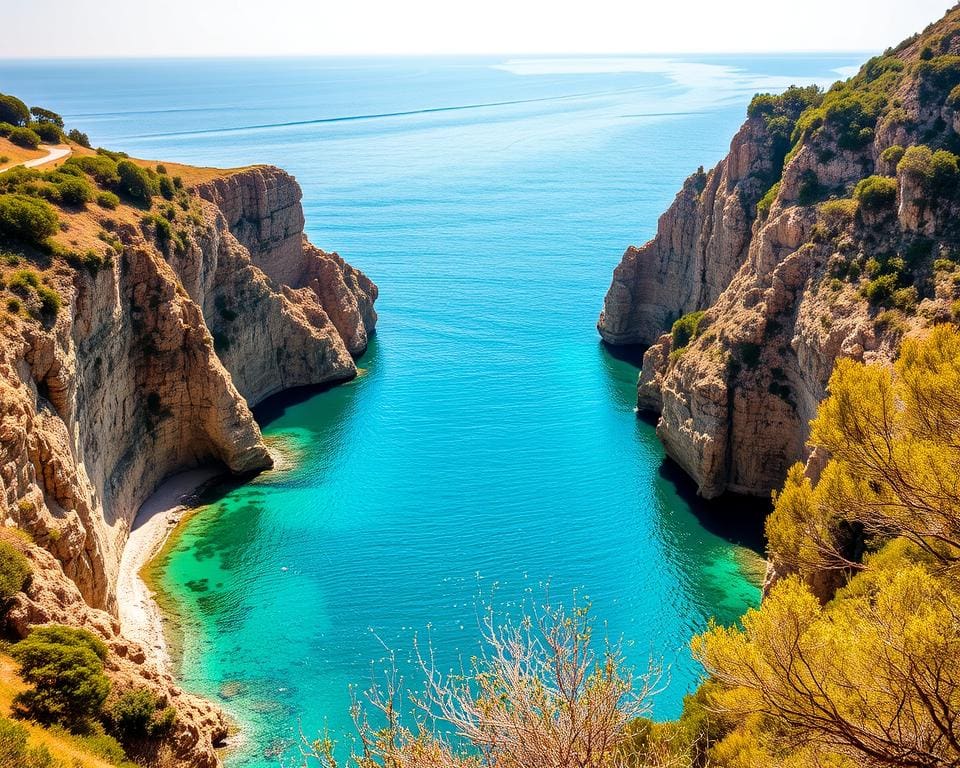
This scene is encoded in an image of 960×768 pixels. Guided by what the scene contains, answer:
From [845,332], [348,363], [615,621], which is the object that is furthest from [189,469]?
[845,332]

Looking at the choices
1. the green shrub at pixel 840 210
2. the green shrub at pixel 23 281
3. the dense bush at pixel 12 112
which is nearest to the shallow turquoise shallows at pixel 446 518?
the green shrub at pixel 23 281

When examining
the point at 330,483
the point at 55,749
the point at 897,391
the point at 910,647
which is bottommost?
the point at 330,483

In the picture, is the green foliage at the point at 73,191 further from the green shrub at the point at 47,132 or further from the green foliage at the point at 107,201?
the green shrub at the point at 47,132

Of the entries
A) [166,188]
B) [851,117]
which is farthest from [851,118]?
[166,188]

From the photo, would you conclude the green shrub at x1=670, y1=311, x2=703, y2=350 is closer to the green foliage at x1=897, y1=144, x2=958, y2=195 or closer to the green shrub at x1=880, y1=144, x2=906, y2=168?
the green shrub at x1=880, y1=144, x2=906, y2=168

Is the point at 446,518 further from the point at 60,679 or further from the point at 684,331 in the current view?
the point at 60,679

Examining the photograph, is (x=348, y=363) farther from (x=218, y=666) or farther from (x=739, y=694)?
(x=739, y=694)

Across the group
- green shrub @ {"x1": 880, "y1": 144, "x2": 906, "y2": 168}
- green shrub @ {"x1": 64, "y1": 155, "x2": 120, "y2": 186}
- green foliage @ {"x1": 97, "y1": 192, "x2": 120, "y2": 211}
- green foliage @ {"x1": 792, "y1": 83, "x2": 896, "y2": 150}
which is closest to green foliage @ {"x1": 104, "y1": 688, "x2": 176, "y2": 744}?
green foliage @ {"x1": 97, "y1": 192, "x2": 120, "y2": 211}
